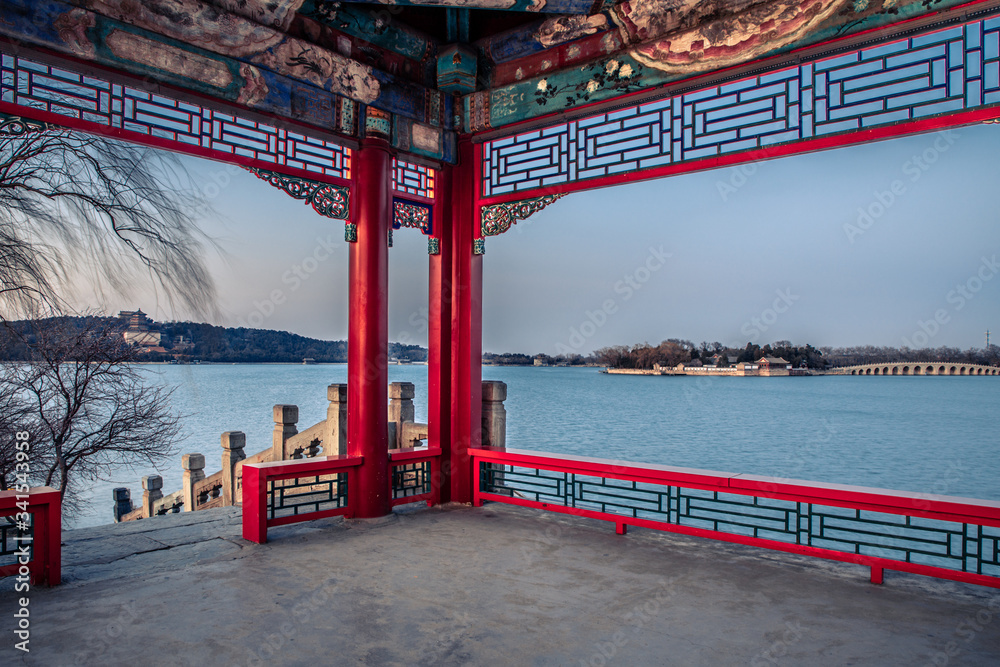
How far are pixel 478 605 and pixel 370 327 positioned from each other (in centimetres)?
235

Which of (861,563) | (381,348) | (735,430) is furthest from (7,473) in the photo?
(735,430)

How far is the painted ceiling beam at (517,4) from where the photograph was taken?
12.1 feet

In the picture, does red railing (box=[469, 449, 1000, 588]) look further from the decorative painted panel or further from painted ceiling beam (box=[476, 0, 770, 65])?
painted ceiling beam (box=[476, 0, 770, 65])

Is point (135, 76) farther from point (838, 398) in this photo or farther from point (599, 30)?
point (838, 398)

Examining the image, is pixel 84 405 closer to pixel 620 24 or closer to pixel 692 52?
pixel 620 24

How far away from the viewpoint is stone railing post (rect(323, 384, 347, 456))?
24.6ft

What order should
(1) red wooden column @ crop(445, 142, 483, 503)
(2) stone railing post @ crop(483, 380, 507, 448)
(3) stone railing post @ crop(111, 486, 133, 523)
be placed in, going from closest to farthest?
(1) red wooden column @ crop(445, 142, 483, 503) → (2) stone railing post @ crop(483, 380, 507, 448) → (3) stone railing post @ crop(111, 486, 133, 523)

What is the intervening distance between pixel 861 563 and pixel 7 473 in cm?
869

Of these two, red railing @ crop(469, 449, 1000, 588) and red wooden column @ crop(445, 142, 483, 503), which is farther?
red wooden column @ crop(445, 142, 483, 503)

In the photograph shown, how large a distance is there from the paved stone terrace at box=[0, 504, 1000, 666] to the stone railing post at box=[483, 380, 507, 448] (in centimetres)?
152

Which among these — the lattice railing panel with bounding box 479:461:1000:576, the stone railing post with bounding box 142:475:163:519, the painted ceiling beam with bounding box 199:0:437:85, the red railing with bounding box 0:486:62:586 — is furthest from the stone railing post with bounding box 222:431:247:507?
the painted ceiling beam with bounding box 199:0:437:85

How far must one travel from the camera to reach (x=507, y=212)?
5051 mm

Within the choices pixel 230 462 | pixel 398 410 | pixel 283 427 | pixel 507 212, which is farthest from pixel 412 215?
pixel 230 462

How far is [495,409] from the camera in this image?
5.89 m
